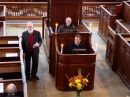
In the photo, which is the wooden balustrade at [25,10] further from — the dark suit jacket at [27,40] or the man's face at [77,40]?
the man's face at [77,40]

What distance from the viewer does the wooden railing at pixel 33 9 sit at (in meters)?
13.5

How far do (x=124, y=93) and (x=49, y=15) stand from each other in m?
3.44

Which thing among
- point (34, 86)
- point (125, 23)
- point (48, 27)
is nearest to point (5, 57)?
point (34, 86)

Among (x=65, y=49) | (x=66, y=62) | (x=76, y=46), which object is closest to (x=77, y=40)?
(x=76, y=46)

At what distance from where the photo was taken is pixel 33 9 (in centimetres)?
1373

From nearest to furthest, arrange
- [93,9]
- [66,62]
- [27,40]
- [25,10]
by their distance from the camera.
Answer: [66,62], [27,40], [25,10], [93,9]

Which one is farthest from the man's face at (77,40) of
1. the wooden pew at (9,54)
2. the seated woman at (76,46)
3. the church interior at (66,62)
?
the wooden pew at (9,54)

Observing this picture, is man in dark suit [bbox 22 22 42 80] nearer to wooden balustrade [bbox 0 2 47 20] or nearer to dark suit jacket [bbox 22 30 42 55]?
dark suit jacket [bbox 22 30 42 55]

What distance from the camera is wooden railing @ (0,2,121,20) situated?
44.1 ft

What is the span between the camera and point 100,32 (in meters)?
12.7

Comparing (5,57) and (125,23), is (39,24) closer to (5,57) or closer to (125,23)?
(125,23)

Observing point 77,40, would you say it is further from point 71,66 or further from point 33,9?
point 33,9

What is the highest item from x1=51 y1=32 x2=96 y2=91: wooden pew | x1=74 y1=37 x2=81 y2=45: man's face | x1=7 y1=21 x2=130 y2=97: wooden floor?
x1=74 y1=37 x2=81 y2=45: man's face

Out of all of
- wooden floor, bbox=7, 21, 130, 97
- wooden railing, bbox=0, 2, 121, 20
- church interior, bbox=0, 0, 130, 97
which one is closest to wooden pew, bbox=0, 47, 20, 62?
church interior, bbox=0, 0, 130, 97
